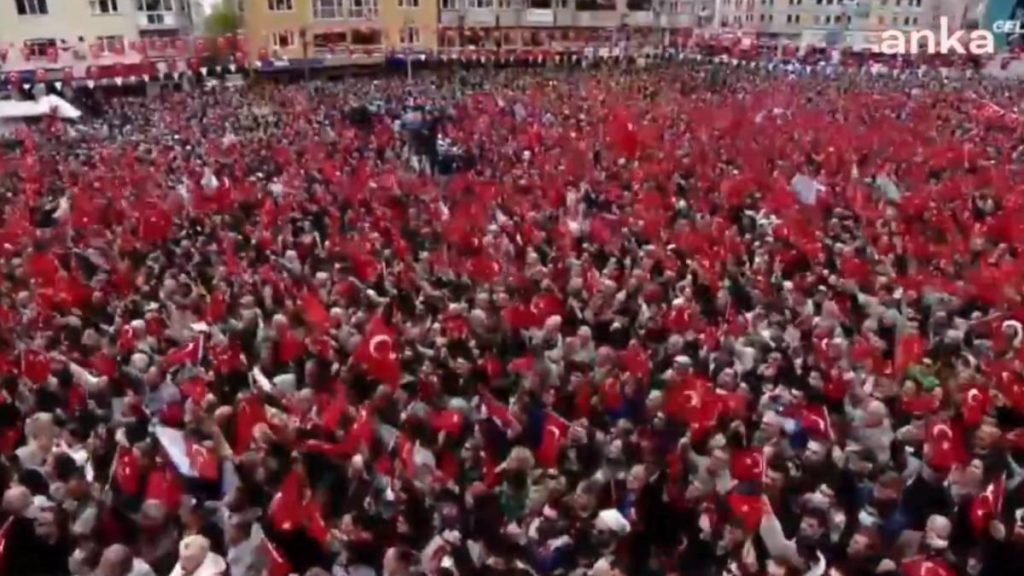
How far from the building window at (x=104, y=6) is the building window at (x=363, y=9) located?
36.6 feet

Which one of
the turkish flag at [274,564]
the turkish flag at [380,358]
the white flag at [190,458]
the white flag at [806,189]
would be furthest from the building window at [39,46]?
the turkish flag at [274,564]

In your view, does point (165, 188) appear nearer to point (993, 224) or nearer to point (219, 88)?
point (993, 224)

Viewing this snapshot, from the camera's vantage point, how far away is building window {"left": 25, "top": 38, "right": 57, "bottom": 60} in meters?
39.5

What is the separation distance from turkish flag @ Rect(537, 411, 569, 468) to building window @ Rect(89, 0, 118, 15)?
42720mm

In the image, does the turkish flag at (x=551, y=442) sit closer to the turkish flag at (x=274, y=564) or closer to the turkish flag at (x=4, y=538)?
the turkish flag at (x=274, y=564)

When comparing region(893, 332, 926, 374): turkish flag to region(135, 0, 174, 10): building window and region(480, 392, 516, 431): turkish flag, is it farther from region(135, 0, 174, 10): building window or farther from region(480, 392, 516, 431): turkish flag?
region(135, 0, 174, 10): building window

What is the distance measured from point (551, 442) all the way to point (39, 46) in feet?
134

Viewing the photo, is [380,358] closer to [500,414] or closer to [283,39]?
[500,414]

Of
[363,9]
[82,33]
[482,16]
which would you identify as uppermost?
[363,9]

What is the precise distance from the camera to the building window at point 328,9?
155 feet

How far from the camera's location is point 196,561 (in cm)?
489

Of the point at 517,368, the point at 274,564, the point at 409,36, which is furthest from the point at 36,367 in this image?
the point at 409,36

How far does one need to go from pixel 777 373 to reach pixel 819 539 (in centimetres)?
244

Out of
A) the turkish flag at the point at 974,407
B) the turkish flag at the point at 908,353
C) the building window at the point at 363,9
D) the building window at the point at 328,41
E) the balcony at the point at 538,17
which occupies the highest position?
the building window at the point at 363,9
